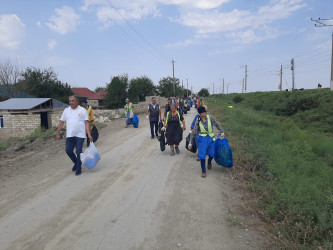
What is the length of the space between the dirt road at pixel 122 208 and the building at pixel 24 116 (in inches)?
768

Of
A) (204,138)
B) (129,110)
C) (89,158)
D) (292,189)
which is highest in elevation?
(129,110)

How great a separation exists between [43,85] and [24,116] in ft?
107

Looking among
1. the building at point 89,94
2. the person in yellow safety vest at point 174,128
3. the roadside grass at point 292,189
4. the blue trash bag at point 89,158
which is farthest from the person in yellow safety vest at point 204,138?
the building at point 89,94

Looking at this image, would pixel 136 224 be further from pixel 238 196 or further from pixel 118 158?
pixel 118 158

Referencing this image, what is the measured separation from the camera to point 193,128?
231 inches

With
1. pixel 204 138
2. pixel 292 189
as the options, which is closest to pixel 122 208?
pixel 204 138

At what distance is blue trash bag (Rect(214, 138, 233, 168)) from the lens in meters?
5.62

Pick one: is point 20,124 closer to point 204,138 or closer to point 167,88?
point 204,138

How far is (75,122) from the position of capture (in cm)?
569

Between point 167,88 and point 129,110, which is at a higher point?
point 167,88

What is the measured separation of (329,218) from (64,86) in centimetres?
5948

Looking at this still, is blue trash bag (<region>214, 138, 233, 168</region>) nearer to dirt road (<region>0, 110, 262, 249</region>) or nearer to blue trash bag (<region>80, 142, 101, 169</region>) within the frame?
dirt road (<region>0, 110, 262, 249</region>)

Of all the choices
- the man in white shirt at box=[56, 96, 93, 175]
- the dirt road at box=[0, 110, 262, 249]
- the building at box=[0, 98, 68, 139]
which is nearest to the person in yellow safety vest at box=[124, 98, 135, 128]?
the dirt road at box=[0, 110, 262, 249]

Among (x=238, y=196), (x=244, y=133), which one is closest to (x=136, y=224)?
(x=238, y=196)
